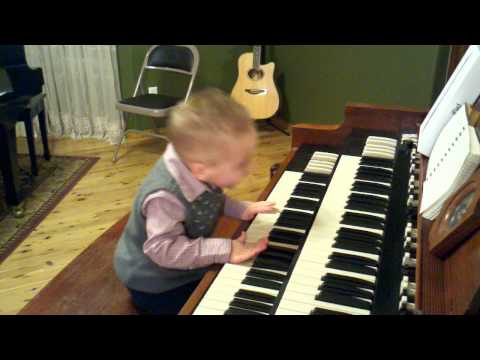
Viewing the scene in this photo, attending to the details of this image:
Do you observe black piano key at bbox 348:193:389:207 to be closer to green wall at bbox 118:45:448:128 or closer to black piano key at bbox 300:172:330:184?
black piano key at bbox 300:172:330:184

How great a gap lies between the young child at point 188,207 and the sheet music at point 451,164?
428 mm

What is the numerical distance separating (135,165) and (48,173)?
647 millimetres

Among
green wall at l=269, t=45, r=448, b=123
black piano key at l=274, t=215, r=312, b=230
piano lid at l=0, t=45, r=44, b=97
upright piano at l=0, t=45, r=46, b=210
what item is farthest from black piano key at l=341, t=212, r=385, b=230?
green wall at l=269, t=45, r=448, b=123

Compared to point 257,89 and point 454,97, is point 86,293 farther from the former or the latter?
point 257,89

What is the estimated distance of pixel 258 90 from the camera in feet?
13.6

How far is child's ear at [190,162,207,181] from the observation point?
3.79 ft

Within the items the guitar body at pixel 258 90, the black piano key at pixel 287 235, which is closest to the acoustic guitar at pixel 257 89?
the guitar body at pixel 258 90

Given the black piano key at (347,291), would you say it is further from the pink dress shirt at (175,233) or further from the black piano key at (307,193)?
the black piano key at (307,193)

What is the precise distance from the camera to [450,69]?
86.8 inches

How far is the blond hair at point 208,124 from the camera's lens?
1067 millimetres

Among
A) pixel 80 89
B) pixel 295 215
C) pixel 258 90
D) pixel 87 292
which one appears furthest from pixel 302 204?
pixel 80 89

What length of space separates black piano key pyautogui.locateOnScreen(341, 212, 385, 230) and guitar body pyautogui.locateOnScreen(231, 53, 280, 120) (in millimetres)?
2824

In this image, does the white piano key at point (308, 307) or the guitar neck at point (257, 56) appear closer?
the white piano key at point (308, 307)

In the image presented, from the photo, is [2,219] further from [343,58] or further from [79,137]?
[343,58]
